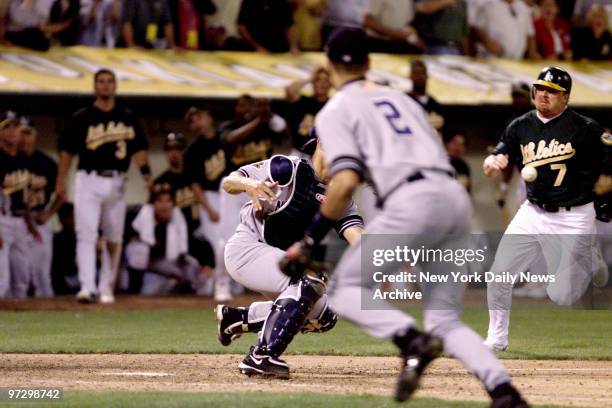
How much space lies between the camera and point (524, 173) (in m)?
9.15

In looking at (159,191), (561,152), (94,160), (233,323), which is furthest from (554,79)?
(159,191)

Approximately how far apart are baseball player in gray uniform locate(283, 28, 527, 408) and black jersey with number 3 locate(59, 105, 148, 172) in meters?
7.51

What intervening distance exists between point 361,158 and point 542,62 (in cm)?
1241

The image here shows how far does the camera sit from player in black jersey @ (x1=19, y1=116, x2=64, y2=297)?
1415 centimetres

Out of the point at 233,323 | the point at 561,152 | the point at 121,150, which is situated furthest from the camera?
the point at 121,150

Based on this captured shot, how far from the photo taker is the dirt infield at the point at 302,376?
23.1 ft

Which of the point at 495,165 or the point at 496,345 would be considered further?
the point at 496,345

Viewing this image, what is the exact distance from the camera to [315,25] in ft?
55.1

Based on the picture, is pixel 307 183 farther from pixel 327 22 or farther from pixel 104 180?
pixel 327 22

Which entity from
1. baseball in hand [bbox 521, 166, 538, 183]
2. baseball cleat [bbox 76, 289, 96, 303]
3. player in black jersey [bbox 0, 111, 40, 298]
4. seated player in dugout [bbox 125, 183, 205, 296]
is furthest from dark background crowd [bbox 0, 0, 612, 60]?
baseball in hand [bbox 521, 166, 538, 183]

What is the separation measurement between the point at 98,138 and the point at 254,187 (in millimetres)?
6019

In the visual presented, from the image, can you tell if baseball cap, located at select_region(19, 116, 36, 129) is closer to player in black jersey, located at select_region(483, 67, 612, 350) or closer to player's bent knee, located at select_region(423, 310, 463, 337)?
player in black jersey, located at select_region(483, 67, 612, 350)

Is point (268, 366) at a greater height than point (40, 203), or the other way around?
point (268, 366)

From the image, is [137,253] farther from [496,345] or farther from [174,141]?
[496,345]
